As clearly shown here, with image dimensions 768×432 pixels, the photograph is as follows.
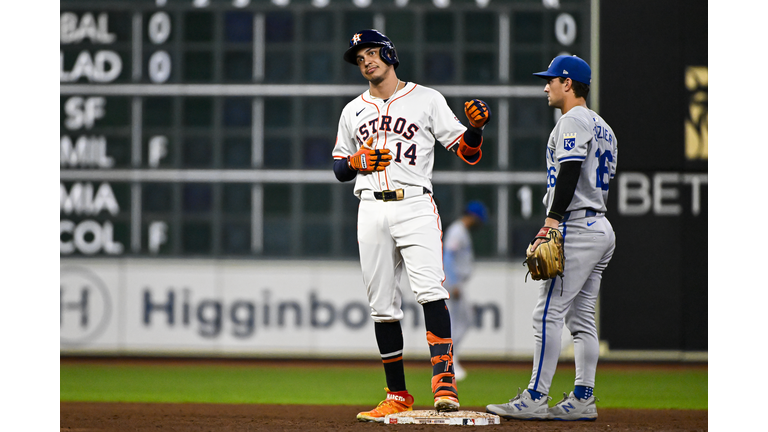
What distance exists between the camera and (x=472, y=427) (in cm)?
369

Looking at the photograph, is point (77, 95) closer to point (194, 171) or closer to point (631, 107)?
point (194, 171)

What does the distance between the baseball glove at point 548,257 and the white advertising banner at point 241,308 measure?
211 inches

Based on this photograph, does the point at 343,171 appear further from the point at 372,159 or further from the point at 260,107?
the point at 260,107

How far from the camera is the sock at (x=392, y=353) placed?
13.3 ft

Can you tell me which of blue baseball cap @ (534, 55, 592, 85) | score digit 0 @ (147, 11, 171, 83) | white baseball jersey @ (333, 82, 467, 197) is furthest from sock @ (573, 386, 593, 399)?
score digit 0 @ (147, 11, 171, 83)

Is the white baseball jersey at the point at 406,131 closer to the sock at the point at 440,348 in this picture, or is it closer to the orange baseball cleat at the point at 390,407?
the sock at the point at 440,348

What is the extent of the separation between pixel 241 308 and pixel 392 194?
5656 millimetres

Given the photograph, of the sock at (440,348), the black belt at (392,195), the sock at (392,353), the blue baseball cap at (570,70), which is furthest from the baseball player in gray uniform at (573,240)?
the black belt at (392,195)

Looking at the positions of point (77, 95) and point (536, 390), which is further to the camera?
point (77, 95)

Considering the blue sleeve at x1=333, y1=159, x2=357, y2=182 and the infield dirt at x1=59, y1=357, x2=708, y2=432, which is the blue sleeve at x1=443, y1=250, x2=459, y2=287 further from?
the blue sleeve at x1=333, y1=159, x2=357, y2=182

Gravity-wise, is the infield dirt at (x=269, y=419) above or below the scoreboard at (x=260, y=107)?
below

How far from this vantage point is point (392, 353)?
4.07m

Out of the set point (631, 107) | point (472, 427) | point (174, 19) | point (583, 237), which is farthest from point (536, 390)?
point (174, 19)

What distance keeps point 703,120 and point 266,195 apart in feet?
16.2
